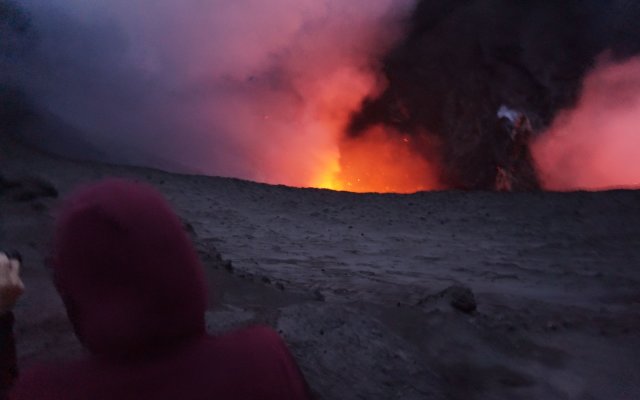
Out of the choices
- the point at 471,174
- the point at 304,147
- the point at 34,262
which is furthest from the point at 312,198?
the point at 34,262

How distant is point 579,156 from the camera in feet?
27.3

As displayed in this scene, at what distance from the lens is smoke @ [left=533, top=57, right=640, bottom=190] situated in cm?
796

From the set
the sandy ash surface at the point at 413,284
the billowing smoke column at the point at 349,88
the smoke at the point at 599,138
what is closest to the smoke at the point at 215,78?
the billowing smoke column at the point at 349,88

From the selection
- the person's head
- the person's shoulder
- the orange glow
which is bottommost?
the person's shoulder

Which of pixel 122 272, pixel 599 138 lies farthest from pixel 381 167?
pixel 122 272

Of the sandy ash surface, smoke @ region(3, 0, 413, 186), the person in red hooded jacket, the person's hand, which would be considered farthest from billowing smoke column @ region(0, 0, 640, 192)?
the person in red hooded jacket

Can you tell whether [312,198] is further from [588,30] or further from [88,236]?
[88,236]

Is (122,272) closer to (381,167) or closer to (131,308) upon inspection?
(131,308)

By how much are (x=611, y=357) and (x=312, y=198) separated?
188 inches

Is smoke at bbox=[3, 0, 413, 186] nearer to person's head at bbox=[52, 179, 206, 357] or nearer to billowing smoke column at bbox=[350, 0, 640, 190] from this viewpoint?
billowing smoke column at bbox=[350, 0, 640, 190]

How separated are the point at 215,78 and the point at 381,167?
119 inches

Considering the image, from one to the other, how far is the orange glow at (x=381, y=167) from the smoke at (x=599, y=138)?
1964 millimetres

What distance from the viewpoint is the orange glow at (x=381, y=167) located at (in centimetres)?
994

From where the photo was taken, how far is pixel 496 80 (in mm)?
9367
